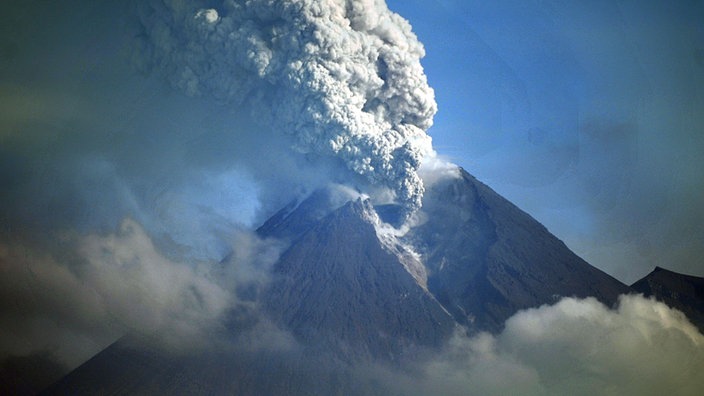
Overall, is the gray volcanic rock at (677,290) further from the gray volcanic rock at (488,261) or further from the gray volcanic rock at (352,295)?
the gray volcanic rock at (352,295)

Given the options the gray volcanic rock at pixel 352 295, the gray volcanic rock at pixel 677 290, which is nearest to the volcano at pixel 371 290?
the gray volcanic rock at pixel 352 295

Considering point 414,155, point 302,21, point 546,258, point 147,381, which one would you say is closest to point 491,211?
point 546,258

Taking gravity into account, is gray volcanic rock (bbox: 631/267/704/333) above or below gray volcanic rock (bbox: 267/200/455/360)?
above

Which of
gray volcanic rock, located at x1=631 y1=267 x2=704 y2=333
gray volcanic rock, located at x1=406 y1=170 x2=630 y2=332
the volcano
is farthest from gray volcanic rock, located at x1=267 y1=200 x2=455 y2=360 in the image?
gray volcanic rock, located at x1=631 y1=267 x2=704 y2=333

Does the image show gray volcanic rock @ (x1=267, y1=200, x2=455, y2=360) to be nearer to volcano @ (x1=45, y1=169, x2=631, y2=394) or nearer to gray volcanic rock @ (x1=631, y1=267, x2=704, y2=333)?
volcano @ (x1=45, y1=169, x2=631, y2=394)

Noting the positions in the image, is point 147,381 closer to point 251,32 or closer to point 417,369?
point 417,369

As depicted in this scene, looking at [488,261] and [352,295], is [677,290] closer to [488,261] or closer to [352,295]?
[488,261]
